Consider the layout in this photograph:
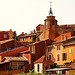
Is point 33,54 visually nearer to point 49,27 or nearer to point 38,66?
point 38,66

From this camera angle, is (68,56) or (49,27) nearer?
(68,56)

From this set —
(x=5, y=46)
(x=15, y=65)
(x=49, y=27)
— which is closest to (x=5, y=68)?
(x=15, y=65)

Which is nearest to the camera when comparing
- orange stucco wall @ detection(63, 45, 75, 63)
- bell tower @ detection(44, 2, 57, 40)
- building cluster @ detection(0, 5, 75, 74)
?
orange stucco wall @ detection(63, 45, 75, 63)

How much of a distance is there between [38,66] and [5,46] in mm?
17784

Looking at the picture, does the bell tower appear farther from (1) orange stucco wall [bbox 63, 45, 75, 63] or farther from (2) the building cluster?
(1) orange stucco wall [bbox 63, 45, 75, 63]

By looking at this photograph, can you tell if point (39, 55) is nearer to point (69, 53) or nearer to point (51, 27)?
point (69, 53)

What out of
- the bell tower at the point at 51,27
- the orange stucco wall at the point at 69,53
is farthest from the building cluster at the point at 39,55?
the bell tower at the point at 51,27

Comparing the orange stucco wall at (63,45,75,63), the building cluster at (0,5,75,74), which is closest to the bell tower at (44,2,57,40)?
the building cluster at (0,5,75,74)

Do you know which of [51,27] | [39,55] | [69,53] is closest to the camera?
[69,53]

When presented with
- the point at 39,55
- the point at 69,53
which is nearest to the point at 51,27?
the point at 39,55

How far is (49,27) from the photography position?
94.4m

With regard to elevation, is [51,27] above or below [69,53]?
above

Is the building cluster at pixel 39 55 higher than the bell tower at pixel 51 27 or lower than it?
lower

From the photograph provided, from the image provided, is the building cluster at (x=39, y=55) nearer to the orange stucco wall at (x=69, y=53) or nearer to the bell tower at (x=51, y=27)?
the orange stucco wall at (x=69, y=53)
